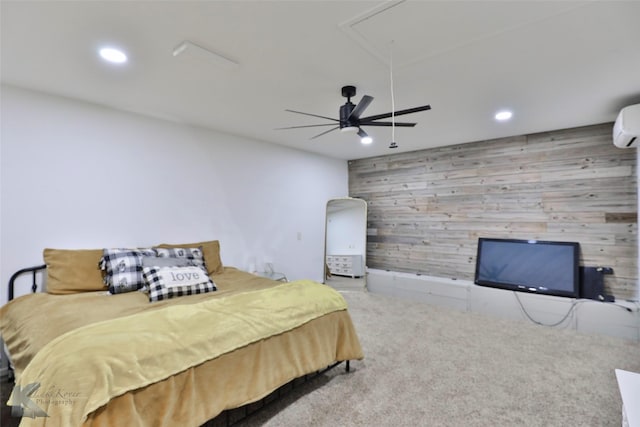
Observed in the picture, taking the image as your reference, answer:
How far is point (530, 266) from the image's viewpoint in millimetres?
4047

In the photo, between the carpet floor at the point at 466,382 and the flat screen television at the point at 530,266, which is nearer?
the carpet floor at the point at 466,382

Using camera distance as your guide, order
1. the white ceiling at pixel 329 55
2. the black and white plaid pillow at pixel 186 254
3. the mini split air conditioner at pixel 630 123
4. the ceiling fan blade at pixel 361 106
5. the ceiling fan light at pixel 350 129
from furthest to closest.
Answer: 1. the black and white plaid pillow at pixel 186 254
2. the mini split air conditioner at pixel 630 123
3. the ceiling fan light at pixel 350 129
4. the ceiling fan blade at pixel 361 106
5. the white ceiling at pixel 329 55

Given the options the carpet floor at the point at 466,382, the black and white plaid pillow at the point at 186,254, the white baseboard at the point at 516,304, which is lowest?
the carpet floor at the point at 466,382

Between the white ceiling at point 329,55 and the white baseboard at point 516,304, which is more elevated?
the white ceiling at point 329,55

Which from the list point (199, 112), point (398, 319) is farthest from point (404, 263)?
point (199, 112)

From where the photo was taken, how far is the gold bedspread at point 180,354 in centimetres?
131

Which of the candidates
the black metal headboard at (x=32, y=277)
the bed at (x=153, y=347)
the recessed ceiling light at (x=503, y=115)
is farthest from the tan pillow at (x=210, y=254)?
the recessed ceiling light at (x=503, y=115)

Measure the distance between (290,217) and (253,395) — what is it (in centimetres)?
327

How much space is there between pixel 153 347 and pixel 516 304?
4.16m

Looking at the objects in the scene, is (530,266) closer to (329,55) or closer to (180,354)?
(329,55)

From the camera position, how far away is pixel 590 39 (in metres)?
1.91

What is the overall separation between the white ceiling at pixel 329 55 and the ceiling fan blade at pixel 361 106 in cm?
27

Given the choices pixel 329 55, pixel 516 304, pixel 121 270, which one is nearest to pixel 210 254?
pixel 121 270

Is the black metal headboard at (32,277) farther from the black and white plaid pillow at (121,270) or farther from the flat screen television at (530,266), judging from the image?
the flat screen television at (530,266)
